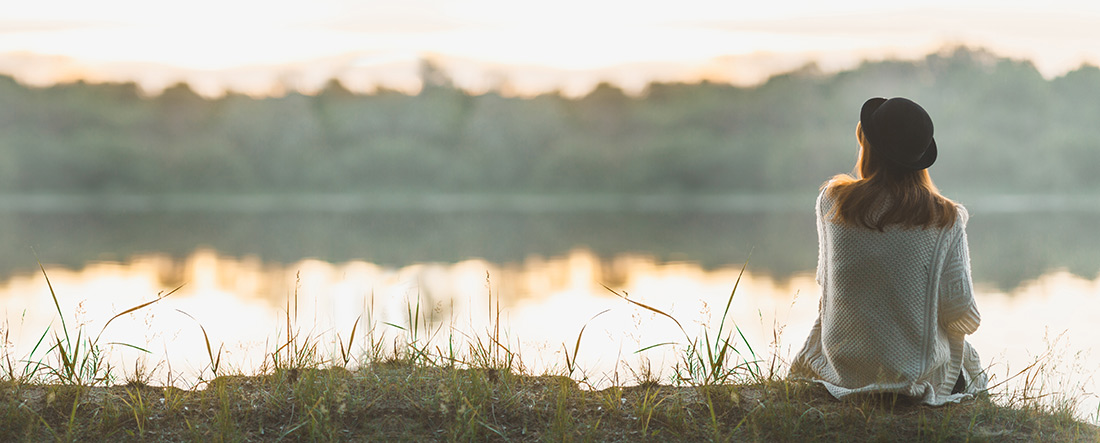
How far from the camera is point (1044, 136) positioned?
44.3 meters

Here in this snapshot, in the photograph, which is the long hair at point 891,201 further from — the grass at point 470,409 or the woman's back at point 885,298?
the grass at point 470,409

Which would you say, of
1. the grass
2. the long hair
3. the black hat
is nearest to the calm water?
the grass

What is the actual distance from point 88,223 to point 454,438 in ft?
79.3

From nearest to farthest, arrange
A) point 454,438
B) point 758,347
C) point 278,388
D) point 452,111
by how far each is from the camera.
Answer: point 454,438 → point 278,388 → point 758,347 → point 452,111

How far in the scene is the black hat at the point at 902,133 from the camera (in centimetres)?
282

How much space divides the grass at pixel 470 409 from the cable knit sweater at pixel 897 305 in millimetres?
93

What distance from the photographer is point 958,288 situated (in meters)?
2.90

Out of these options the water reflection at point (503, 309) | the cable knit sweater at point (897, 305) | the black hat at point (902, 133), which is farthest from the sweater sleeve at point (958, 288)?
the water reflection at point (503, 309)

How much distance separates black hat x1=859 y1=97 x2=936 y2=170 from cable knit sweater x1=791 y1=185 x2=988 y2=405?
0.23 m

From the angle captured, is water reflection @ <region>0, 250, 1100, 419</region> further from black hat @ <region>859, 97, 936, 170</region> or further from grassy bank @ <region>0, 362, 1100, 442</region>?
black hat @ <region>859, 97, 936, 170</region>

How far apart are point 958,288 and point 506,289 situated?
19.8ft

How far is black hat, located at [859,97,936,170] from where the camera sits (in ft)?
9.27

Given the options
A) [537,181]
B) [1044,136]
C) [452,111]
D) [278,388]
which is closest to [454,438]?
[278,388]

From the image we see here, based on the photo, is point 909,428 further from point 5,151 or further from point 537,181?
point 5,151
